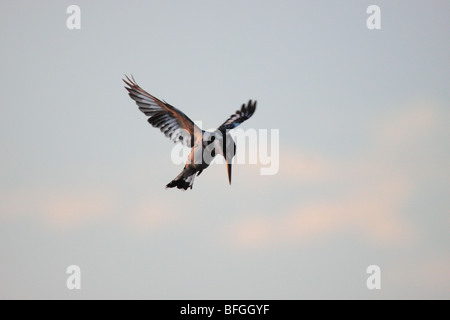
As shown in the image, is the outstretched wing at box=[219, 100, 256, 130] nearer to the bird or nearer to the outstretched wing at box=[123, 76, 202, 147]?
the bird

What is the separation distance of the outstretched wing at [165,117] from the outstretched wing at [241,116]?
2.89ft

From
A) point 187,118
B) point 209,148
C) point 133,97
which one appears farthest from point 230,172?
point 133,97

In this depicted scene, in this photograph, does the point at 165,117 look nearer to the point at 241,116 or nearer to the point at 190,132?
the point at 190,132

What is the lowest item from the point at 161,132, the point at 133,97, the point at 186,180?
the point at 186,180

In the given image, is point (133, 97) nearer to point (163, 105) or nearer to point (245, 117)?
point (163, 105)

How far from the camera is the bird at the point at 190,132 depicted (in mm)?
15711

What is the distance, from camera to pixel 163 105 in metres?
16.7

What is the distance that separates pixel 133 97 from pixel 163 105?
1.11 metres

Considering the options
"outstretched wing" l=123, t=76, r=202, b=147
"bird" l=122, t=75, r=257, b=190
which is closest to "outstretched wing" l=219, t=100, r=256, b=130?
"bird" l=122, t=75, r=257, b=190

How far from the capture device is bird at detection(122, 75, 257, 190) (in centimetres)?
1571

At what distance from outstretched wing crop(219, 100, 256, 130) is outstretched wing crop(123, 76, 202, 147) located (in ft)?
2.89

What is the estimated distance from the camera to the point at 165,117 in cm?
1695

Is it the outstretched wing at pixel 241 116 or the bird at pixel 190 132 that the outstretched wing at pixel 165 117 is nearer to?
the bird at pixel 190 132

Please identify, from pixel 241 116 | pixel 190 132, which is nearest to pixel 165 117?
pixel 190 132
